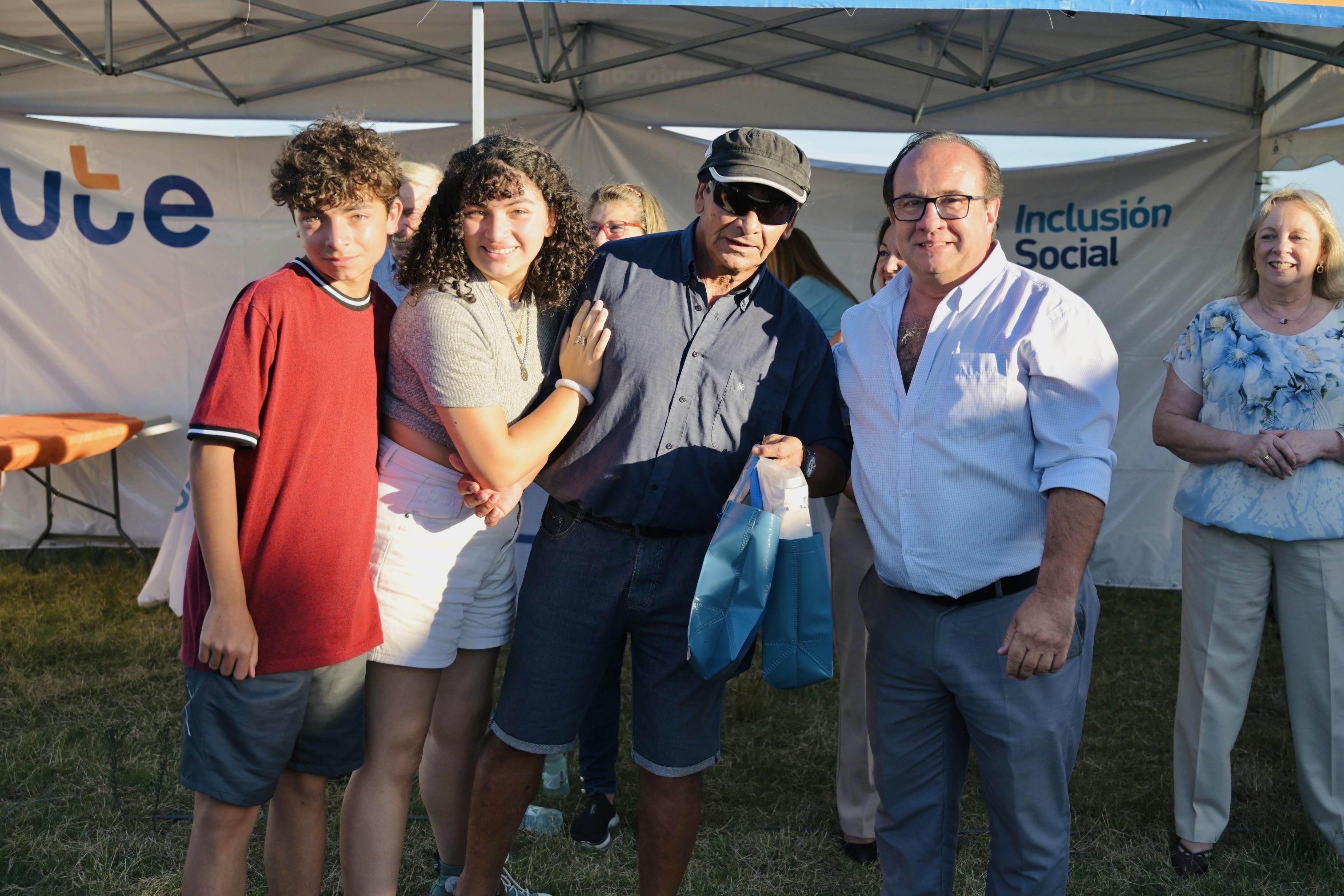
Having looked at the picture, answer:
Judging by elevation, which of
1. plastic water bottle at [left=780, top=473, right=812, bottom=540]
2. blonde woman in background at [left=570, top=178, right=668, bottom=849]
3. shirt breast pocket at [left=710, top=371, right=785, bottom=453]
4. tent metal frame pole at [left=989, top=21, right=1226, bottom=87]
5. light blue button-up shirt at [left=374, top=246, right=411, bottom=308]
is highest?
tent metal frame pole at [left=989, top=21, right=1226, bottom=87]

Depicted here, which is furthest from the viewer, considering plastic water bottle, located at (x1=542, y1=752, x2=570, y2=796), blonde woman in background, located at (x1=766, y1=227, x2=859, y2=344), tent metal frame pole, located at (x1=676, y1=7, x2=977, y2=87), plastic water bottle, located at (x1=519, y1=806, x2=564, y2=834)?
tent metal frame pole, located at (x1=676, y1=7, x2=977, y2=87)

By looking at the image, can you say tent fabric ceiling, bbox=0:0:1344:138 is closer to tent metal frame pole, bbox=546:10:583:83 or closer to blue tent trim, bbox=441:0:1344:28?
tent metal frame pole, bbox=546:10:583:83

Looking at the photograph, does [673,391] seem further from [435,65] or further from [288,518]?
[435,65]

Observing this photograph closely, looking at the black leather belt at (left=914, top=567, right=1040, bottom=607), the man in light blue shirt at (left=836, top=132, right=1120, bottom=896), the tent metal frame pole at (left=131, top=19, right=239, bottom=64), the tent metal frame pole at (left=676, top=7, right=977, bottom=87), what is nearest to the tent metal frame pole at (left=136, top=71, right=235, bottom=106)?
the tent metal frame pole at (left=131, top=19, right=239, bottom=64)

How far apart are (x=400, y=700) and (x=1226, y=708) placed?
247 centimetres

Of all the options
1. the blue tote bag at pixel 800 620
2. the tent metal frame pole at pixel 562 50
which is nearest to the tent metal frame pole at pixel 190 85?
the tent metal frame pole at pixel 562 50

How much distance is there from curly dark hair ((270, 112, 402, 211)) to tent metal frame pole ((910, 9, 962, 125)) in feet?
13.6

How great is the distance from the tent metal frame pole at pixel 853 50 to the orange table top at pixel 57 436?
410 cm

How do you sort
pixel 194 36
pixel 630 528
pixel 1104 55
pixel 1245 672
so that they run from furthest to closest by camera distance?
pixel 194 36
pixel 1104 55
pixel 1245 672
pixel 630 528

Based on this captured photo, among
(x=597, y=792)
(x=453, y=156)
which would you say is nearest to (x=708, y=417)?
(x=453, y=156)

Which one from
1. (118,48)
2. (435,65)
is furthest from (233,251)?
(435,65)

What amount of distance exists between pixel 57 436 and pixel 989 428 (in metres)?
5.36

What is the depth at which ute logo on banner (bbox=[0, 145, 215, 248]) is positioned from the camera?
641 centimetres

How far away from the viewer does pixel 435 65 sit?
6070mm
